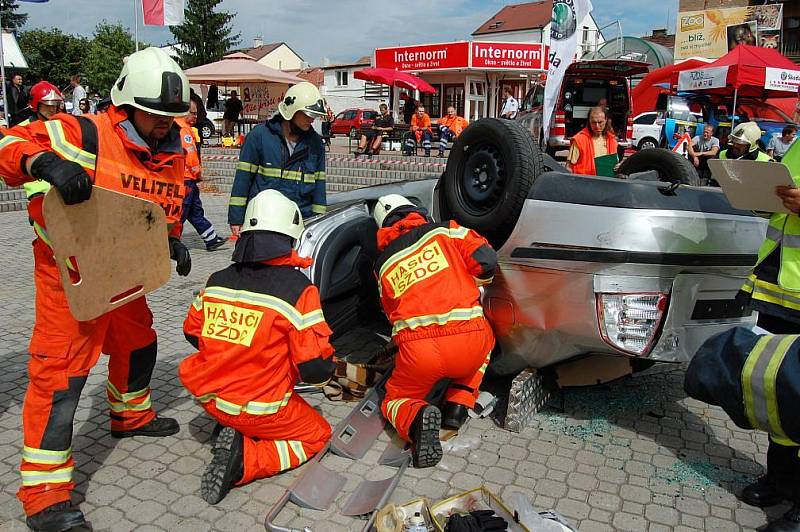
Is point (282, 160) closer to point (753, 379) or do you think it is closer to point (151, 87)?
point (151, 87)

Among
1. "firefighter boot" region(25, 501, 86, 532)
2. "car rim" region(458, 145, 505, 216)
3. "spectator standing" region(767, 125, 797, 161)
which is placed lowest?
"firefighter boot" region(25, 501, 86, 532)

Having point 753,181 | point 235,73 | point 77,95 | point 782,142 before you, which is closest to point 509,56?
point 235,73

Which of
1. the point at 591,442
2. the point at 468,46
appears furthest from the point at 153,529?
the point at 468,46

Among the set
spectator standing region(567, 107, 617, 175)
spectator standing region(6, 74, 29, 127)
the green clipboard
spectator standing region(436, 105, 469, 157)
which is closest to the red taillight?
spectator standing region(567, 107, 617, 175)

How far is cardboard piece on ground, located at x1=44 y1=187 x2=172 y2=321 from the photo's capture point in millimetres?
2234

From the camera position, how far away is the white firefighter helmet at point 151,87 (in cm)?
252

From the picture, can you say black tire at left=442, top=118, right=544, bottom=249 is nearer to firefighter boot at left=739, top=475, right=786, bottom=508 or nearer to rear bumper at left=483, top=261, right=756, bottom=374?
rear bumper at left=483, top=261, right=756, bottom=374

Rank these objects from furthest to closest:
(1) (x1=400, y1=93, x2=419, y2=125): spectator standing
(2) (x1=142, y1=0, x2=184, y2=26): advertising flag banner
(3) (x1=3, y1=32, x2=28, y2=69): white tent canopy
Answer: (1) (x1=400, y1=93, x2=419, y2=125): spectator standing, (3) (x1=3, y1=32, x2=28, y2=69): white tent canopy, (2) (x1=142, y1=0, x2=184, y2=26): advertising flag banner

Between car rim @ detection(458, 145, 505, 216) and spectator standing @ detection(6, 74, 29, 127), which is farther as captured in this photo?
spectator standing @ detection(6, 74, 29, 127)

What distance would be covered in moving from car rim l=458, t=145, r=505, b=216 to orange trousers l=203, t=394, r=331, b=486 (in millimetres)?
1521

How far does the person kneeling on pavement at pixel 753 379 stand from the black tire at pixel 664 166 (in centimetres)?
235

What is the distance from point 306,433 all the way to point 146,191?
1.36 meters

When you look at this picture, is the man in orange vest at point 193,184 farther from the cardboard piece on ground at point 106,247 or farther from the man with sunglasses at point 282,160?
the cardboard piece on ground at point 106,247

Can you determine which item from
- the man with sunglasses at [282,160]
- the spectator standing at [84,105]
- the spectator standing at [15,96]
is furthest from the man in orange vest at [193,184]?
the spectator standing at [84,105]
